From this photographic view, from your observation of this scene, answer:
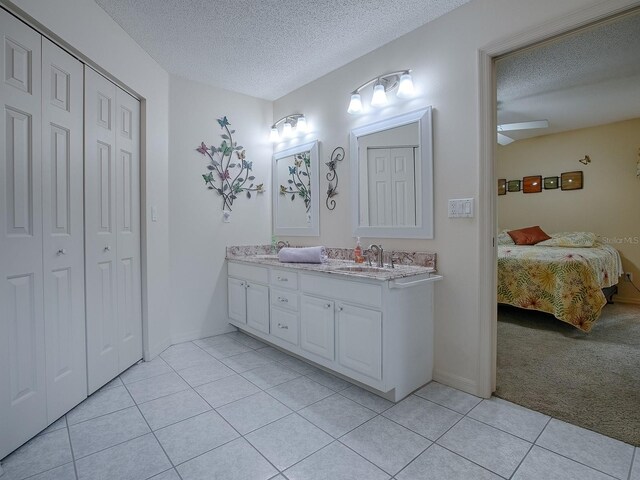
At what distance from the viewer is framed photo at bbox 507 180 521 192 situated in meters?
5.42

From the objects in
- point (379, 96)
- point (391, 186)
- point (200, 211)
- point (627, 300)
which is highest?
point (379, 96)

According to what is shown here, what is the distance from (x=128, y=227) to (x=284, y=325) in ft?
4.52

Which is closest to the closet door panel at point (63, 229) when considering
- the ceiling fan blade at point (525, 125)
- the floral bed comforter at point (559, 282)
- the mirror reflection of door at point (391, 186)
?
the mirror reflection of door at point (391, 186)

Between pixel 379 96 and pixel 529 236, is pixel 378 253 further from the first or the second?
pixel 529 236

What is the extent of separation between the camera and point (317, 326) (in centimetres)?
227

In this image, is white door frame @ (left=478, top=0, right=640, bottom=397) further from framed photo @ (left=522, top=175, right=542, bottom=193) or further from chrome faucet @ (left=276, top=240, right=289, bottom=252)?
framed photo @ (left=522, top=175, right=542, bottom=193)

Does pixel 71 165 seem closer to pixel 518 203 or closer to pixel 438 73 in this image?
pixel 438 73

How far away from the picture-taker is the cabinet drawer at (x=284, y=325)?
2473 mm

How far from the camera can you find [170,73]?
9.66 feet

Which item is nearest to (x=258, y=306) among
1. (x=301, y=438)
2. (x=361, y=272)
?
(x=361, y=272)

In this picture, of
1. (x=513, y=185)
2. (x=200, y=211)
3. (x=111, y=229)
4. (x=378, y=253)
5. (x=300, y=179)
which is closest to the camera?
(x=111, y=229)

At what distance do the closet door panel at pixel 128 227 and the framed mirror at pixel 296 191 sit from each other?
136 cm

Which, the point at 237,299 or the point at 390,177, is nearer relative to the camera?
the point at 390,177

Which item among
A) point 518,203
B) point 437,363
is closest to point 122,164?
point 437,363
